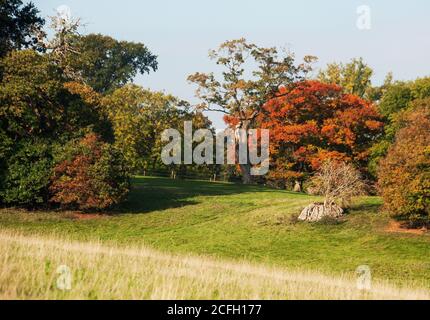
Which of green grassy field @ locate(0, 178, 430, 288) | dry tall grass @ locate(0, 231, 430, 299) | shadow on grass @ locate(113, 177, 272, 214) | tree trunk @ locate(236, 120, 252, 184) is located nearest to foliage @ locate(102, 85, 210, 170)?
tree trunk @ locate(236, 120, 252, 184)

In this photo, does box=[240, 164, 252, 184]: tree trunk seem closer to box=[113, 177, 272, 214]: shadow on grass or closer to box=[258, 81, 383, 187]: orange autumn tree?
box=[258, 81, 383, 187]: orange autumn tree

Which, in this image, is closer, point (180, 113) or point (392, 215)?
point (392, 215)

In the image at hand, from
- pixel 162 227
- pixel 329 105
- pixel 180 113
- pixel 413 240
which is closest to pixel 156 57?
pixel 180 113

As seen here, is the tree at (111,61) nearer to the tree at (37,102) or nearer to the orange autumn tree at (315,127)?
the orange autumn tree at (315,127)

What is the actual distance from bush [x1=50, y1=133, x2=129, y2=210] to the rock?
11292mm

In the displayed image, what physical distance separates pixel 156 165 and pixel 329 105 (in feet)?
67.3

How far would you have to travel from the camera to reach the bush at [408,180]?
31094 millimetres

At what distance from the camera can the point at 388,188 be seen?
32.4 m

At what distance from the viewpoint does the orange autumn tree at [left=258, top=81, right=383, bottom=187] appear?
58.3 meters

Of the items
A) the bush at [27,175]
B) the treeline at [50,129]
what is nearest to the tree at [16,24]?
the treeline at [50,129]

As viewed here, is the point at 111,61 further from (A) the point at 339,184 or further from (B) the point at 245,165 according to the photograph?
(A) the point at 339,184

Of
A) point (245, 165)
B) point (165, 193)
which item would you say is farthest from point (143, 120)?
point (165, 193)
